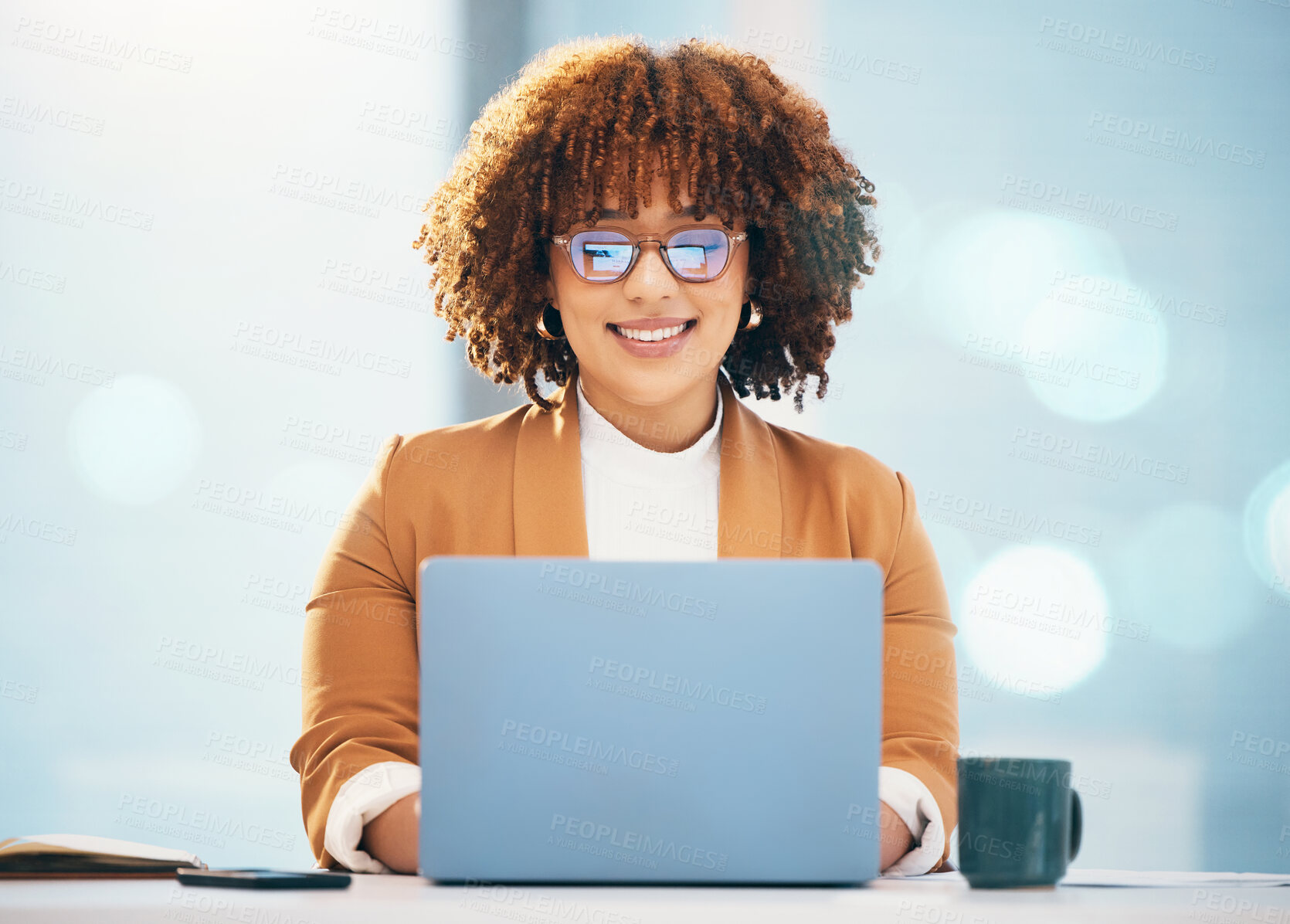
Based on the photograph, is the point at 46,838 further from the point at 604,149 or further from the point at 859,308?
the point at 859,308

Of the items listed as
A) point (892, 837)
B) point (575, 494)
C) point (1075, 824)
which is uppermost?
point (575, 494)

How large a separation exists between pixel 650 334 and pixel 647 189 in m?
0.20

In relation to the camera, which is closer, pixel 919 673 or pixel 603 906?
pixel 603 906

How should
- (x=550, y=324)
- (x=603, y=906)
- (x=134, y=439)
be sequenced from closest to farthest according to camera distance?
→ 1. (x=603, y=906)
2. (x=550, y=324)
3. (x=134, y=439)

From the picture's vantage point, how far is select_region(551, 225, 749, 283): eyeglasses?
1.65 m

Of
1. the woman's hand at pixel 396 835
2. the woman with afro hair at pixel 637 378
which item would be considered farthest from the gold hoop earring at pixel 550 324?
the woman's hand at pixel 396 835

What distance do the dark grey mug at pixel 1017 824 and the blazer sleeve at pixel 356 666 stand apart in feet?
2.23

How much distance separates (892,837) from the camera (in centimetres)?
129

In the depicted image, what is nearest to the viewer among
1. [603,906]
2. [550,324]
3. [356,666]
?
[603,906]

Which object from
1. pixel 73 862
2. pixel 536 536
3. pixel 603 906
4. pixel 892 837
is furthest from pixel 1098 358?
pixel 73 862

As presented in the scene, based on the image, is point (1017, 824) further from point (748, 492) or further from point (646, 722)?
point (748, 492)

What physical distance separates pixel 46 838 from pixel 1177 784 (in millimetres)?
2474

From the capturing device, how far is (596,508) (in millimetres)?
1758

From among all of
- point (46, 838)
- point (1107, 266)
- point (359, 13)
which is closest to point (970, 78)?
point (1107, 266)
